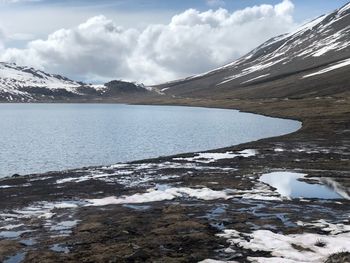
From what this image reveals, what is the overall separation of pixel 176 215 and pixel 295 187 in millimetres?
13550

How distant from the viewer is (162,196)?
116 feet

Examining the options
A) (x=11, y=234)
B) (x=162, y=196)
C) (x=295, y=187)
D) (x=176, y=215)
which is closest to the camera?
(x=11, y=234)

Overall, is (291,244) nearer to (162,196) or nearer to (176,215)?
(176,215)

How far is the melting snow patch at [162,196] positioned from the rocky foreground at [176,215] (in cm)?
8

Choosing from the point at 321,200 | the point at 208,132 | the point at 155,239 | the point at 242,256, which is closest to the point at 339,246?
the point at 242,256

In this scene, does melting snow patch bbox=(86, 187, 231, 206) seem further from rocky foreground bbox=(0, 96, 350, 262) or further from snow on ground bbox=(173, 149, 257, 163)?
snow on ground bbox=(173, 149, 257, 163)

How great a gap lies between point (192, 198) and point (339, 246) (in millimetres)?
14314

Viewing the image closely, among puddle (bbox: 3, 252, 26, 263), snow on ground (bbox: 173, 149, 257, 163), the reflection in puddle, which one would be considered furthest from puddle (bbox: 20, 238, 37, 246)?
snow on ground (bbox: 173, 149, 257, 163)

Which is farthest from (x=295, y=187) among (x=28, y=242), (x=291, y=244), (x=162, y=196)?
(x=28, y=242)

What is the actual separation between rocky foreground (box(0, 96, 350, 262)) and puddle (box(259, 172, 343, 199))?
25.4 inches

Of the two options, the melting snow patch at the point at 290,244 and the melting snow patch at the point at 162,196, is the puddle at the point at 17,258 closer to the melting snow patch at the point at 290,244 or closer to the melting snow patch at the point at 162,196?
the melting snow patch at the point at 290,244

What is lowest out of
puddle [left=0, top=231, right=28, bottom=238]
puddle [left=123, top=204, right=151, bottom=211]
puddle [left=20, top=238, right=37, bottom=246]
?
puddle [left=123, top=204, right=151, bottom=211]

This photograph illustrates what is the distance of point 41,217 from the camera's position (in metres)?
29.3

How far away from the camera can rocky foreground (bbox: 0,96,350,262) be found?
21656mm
